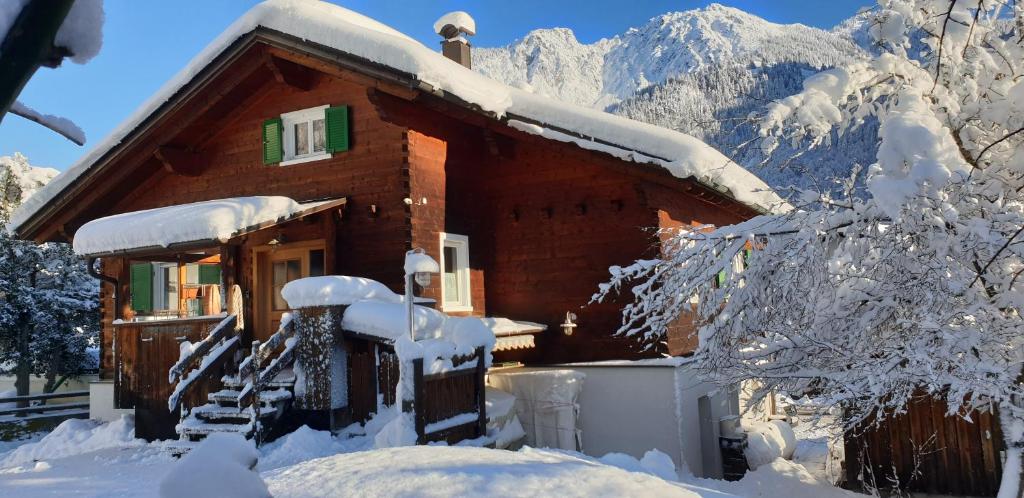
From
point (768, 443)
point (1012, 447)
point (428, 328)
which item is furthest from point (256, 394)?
point (768, 443)

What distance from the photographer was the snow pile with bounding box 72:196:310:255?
33.4 feet

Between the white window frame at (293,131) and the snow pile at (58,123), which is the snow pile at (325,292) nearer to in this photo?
the white window frame at (293,131)

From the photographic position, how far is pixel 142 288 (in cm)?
1420

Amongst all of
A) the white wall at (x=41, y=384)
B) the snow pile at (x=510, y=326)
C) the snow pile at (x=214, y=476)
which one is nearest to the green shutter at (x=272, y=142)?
the snow pile at (x=510, y=326)

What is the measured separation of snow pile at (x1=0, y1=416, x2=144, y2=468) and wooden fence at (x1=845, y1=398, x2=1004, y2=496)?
10158 mm

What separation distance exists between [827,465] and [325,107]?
33.5ft

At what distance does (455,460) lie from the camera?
482cm

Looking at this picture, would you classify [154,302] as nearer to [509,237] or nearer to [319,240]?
[319,240]

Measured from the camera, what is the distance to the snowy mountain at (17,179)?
21.9m

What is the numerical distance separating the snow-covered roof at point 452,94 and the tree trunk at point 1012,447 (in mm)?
5797

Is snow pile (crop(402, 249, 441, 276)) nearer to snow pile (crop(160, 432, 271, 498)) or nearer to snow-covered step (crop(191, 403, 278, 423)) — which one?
snow-covered step (crop(191, 403, 278, 423))

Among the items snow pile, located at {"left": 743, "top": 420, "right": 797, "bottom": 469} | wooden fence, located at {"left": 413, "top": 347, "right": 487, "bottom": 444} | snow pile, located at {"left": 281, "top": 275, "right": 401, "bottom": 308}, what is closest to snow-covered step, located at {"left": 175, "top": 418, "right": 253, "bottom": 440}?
snow pile, located at {"left": 281, "top": 275, "right": 401, "bottom": 308}

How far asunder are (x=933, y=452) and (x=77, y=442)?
12431mm

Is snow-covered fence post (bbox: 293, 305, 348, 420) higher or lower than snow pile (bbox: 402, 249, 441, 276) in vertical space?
lower
